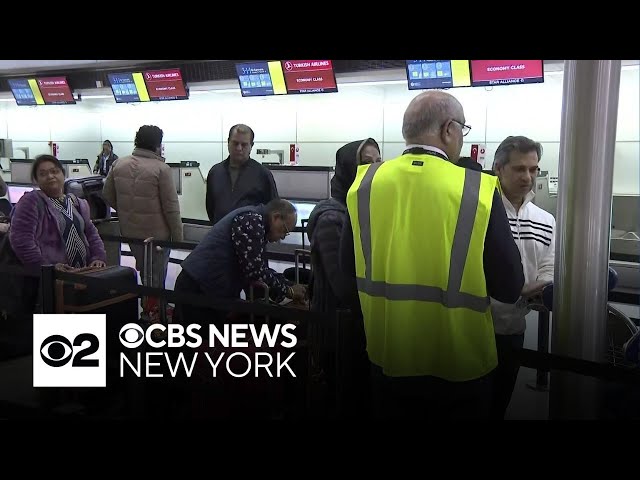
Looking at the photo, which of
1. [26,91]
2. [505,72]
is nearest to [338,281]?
[505,72]

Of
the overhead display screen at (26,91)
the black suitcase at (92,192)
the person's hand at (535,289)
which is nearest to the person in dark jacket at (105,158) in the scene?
the overhead display screen at (26,91)

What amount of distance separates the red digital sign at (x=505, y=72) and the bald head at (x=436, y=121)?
4.53 metres

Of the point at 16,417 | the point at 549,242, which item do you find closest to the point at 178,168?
the point at 16,417

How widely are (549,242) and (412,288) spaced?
94 centimetres

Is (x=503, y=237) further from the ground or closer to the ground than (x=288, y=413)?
further from the ground

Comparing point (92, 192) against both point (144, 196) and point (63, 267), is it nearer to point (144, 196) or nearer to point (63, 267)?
point (144, 196)

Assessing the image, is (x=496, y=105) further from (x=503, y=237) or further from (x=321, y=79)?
(x=503, y=237)

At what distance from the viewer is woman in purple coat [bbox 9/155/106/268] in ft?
12.2

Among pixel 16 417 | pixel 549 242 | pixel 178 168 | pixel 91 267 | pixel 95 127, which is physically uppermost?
A: pixel 95 127

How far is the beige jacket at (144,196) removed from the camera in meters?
4.37

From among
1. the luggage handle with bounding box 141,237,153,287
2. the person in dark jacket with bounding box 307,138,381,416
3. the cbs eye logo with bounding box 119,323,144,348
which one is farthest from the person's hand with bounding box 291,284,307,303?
the luggage handle with bounding box 141,237,153,287

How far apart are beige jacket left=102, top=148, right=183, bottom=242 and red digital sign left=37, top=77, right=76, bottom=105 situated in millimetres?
6397

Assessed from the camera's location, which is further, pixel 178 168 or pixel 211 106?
pixel 211 106

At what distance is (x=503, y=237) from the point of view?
1.78m
